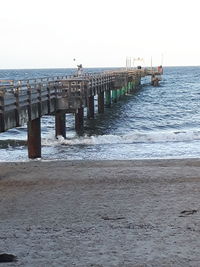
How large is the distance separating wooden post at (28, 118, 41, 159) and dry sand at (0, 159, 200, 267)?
4327 millimetres

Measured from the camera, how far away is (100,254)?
7.66 m

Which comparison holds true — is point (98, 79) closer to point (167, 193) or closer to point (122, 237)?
point (167, 193)

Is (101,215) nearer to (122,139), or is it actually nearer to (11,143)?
→ (122,139)

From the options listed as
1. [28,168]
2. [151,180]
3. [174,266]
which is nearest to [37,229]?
[174,266]

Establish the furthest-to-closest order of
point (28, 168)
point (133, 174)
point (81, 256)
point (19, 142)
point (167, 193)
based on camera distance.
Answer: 1. point (19, 142)
2. point (28, 168)
3. point (133, 174)
4. point (167, 193)
5. point (81, 256)

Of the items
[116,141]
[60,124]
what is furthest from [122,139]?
[60,124]

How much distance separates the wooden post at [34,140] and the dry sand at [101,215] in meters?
Result: 4.33

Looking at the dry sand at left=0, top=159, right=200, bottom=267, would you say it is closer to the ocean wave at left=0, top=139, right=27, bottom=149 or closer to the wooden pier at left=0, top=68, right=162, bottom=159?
the wooden pier at left=0, top=68, right=162, bottom=159

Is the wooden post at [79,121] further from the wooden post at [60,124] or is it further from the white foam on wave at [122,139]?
the wooden post at [60,124]

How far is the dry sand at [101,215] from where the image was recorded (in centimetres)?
767

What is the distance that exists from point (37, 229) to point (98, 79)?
28.0m

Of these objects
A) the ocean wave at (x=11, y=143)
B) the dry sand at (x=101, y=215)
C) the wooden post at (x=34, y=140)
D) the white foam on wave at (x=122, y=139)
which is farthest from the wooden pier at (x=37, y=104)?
the dry sand at (x=101, y=215)

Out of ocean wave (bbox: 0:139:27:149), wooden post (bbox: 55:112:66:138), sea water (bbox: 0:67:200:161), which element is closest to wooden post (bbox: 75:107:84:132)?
sea water (bbox: 0:67:200:161)

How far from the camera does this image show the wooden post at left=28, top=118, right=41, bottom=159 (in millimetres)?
19891
